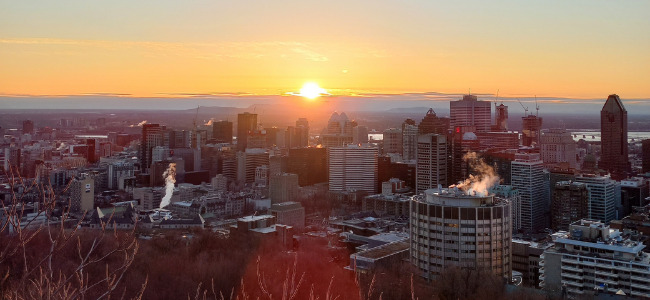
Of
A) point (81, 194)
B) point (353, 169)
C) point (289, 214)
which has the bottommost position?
point (289, 214)

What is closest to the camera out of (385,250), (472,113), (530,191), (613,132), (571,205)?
(385,250)

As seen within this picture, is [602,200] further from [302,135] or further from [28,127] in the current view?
[28,127]

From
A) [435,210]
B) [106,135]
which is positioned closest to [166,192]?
[106,135]

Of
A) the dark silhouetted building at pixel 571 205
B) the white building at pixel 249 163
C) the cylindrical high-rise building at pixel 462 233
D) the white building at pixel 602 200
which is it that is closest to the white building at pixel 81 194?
the white building at pixel 249 163

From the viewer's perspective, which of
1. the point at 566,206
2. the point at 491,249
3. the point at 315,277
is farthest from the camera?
the point at 566,206

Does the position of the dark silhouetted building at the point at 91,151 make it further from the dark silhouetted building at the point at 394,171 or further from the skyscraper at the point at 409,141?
the skyscraper at the point at 409,141

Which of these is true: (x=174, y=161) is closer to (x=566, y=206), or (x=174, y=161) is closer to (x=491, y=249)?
(x=566, y=206)

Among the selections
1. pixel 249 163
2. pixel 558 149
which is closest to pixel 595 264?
pixel 249 163
